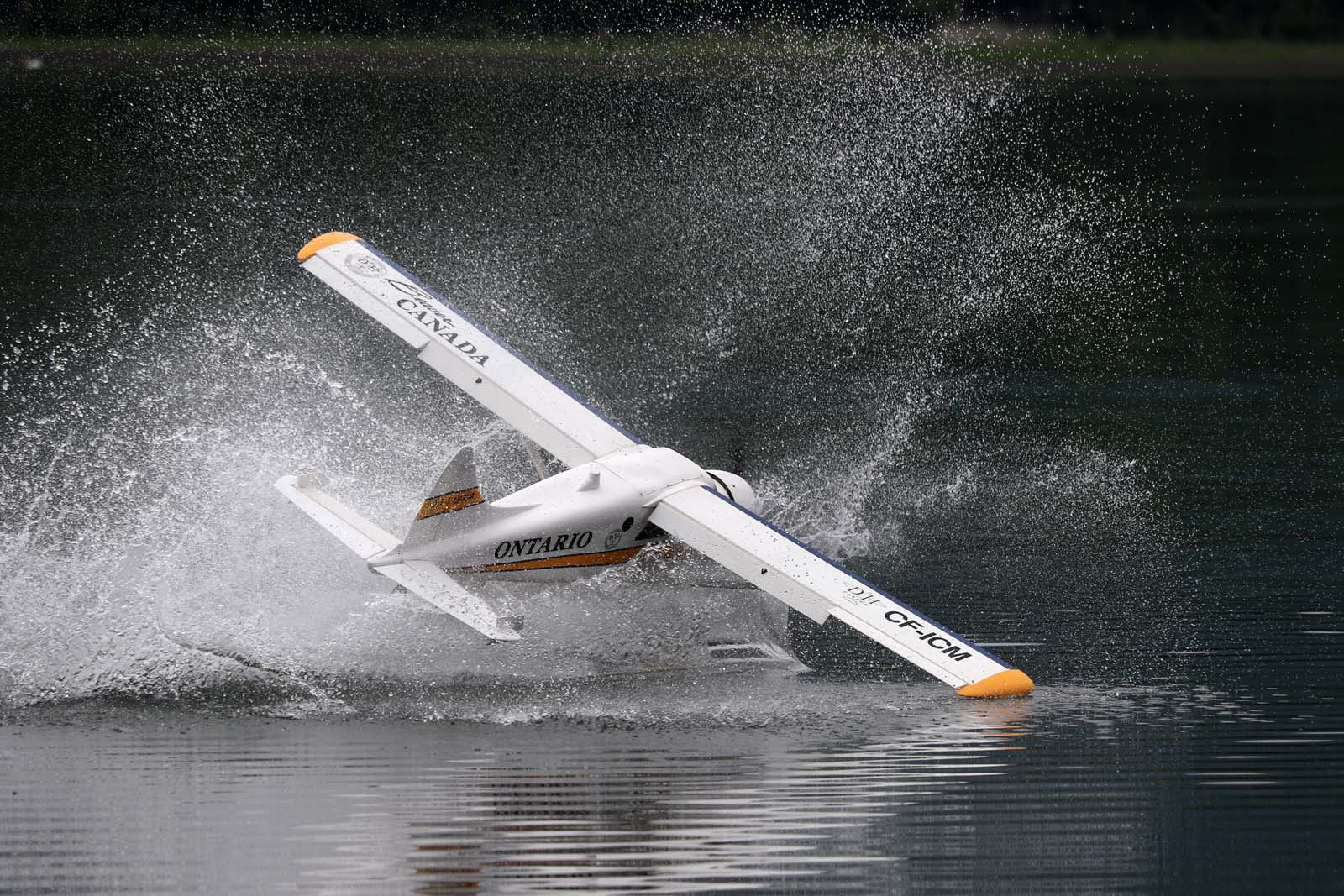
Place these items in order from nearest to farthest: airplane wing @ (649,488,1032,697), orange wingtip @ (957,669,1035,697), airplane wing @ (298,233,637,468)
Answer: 1. orange wingtip @ (957,669,1035,697)
2. airplane wing @ (649,488,1032,697)
3. airplane wing @ (298,233,637,468)

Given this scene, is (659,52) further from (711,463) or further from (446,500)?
(446,500)

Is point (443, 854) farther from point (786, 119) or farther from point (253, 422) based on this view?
point (786, 119)

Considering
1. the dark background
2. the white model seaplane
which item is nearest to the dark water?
the white model seaplane

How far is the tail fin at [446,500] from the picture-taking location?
1499 cm

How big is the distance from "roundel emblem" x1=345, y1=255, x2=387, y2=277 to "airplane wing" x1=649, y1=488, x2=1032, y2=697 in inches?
201

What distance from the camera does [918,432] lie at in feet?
78.2

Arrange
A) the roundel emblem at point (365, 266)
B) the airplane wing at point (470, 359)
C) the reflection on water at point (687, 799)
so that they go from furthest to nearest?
the roundel emblem at point (365, 266) < the airplane wing at point (470, 359) < the reflection on water at point (687, 799)

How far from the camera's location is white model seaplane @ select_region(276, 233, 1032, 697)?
47.6 ft

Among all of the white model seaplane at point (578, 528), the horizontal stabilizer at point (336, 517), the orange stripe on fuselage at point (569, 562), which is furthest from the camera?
the orange stripe on fuselage at point (569, 562)

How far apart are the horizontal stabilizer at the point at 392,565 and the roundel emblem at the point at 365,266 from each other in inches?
173

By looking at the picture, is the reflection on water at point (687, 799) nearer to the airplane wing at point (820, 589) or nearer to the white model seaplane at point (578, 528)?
the airplane wing at point (820, 589)

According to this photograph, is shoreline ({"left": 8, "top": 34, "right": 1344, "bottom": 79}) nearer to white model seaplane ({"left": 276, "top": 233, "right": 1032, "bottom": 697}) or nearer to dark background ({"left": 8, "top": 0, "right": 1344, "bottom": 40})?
dark background ({"left": 8, "top": 0, "right": 1344, "bottom": 40})

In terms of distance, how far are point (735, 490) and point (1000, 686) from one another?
4.30 meters

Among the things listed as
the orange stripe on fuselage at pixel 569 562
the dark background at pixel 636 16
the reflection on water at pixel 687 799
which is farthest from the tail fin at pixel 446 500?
the dark background at pixel 636 16
